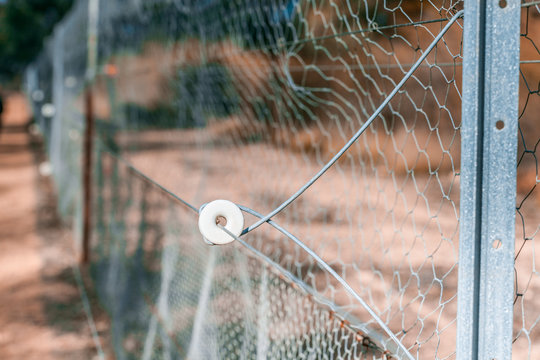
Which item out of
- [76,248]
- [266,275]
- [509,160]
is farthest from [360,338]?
[76,248]

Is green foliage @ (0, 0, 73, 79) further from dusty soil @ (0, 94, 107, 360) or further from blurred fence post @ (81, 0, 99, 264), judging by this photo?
blurred fence post @ (81, 0, 99, 264)

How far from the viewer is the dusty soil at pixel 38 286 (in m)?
3.57

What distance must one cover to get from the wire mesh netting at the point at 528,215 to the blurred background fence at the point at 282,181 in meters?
0.02

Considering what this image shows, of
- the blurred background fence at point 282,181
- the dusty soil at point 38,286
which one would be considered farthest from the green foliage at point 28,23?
the blurred background fence at point 282,181

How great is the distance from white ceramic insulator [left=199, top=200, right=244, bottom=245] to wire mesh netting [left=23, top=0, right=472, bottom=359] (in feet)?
0.55

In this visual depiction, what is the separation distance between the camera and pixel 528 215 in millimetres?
5516

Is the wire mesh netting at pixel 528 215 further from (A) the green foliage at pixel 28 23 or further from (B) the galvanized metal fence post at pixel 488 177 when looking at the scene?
(A) the green foliage at pixel 28 23

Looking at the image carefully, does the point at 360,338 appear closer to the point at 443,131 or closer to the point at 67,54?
the point at 443,131

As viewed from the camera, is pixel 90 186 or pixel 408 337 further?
pixel 90 186

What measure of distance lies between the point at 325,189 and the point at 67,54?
3895 millimetres

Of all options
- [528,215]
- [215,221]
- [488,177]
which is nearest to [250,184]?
[215,221]

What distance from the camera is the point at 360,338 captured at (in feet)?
3.72

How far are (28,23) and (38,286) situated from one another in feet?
85.9

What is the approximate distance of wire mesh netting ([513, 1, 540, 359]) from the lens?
106 inches
